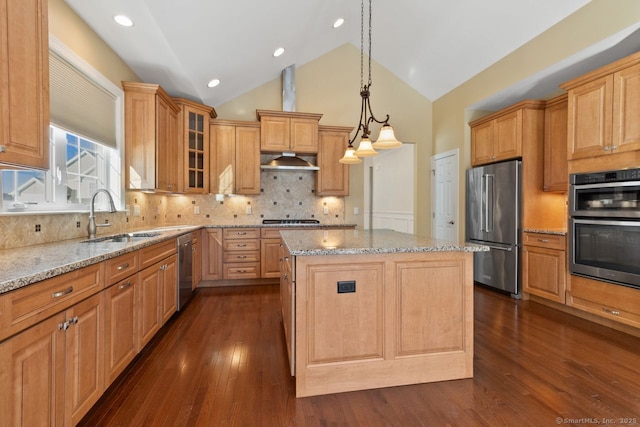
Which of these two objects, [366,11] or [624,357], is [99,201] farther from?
[624,357]

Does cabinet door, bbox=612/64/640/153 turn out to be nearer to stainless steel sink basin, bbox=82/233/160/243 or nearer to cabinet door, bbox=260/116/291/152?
cabinet door, bbox=260/116/291/152

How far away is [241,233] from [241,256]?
0.33m

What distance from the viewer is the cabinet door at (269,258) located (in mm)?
4336

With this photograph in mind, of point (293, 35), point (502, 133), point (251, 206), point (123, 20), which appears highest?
point (293, 35)

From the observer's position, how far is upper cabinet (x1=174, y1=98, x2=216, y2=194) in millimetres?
4043

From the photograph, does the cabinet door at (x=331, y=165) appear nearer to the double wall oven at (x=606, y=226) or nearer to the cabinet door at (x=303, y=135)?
the cabinet door at (x=303, y=135)

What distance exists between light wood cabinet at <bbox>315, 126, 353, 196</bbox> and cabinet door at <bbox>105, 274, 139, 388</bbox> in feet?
10.3

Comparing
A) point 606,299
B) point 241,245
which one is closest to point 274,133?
point 241,245

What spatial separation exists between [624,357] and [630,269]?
2.64ft

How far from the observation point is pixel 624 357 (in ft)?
7.40

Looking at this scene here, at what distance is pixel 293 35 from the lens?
3.81 meters

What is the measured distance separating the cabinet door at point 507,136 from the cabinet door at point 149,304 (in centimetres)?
426

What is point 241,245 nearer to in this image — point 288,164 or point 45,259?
point 288,164

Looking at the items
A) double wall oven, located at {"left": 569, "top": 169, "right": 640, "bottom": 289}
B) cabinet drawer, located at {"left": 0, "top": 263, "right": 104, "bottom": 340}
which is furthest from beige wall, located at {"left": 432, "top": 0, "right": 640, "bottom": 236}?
cabinet drawer, located at {"left": 0, "top": 263, "right": 104, "bottom": 340}
